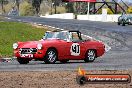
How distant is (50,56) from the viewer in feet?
60.1

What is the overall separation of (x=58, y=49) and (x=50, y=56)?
0.52m

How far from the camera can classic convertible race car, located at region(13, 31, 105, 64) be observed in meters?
18.1

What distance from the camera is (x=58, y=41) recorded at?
61.9 feet

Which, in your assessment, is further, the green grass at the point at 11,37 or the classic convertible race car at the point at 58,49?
the green grass at the point at 11,37

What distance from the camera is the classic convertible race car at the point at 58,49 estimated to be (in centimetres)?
→ 1814

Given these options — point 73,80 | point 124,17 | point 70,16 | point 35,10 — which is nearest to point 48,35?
point 73,80

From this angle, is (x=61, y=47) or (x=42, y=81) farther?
(x=61, y=47)

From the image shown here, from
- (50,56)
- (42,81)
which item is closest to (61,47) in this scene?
(50,56)

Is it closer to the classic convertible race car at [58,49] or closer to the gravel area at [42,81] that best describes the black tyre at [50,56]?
the classic convertible race car at [58,49]

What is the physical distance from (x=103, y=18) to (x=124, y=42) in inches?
1484

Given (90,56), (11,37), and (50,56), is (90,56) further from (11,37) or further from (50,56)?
Result: (11,37)

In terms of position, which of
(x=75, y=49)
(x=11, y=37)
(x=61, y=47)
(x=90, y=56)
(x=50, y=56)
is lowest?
(x=11, y=37)

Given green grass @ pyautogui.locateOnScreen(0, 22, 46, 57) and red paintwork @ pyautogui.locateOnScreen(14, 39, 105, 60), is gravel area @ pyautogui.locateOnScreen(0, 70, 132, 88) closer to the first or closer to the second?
red paintwork @ pyautogui.locateOnScreen(14, 39, 105, 60)

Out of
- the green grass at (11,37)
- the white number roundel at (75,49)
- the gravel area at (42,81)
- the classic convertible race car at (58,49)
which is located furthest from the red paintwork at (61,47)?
the gravel area at (42,81)
